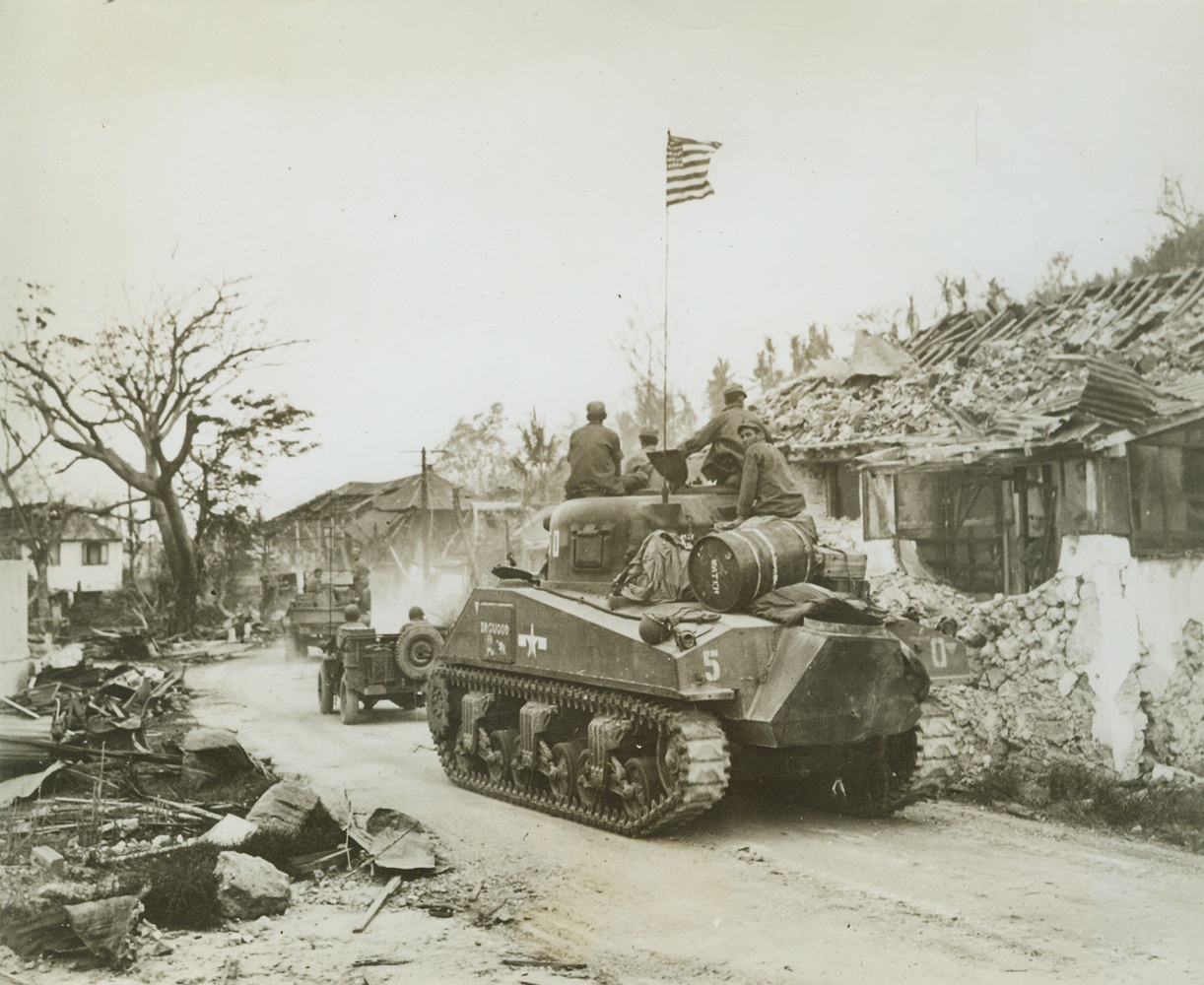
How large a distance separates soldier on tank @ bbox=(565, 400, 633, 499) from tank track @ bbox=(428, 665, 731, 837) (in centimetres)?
183

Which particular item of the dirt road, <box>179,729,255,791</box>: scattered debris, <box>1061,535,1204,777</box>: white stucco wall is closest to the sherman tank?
the dirt road

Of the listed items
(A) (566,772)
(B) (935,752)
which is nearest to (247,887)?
(A) (566,772)

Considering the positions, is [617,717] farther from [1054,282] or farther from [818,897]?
[1054,282]

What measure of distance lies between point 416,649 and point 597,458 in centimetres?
447

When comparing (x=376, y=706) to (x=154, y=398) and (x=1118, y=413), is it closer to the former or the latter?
(x=154, y=398)

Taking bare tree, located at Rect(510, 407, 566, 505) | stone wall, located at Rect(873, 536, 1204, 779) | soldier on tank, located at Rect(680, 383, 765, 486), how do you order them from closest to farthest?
1. soldier on tank, located at Rect(680, 383, 765, 486)
2. stone wall, located at Rect(873, 536, 1204, 779)
3. bare tree, located at Rect(510, 407, 566, 505)

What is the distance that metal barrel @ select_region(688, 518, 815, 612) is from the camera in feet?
26.9

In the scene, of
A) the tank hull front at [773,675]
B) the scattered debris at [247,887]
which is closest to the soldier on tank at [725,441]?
the tank hull front at [773,675]

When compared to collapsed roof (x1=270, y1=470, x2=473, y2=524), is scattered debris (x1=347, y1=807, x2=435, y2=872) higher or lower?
lower

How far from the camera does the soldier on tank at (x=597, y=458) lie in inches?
406

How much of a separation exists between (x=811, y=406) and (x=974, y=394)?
8.80 feet

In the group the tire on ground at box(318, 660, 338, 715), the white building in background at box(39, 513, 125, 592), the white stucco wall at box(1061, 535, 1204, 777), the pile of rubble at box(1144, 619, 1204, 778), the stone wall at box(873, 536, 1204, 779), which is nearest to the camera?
the white building in background at box(39, 513, 125, 592)

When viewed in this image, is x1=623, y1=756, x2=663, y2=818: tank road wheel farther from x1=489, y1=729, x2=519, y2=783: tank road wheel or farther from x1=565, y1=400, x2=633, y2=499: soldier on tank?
x1=565, y1=400, x2=633, y2=499: soldier on tank

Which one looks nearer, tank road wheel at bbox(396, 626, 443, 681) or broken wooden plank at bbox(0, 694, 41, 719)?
broken wooden plank at bbox(0, 694, 41, 719)
